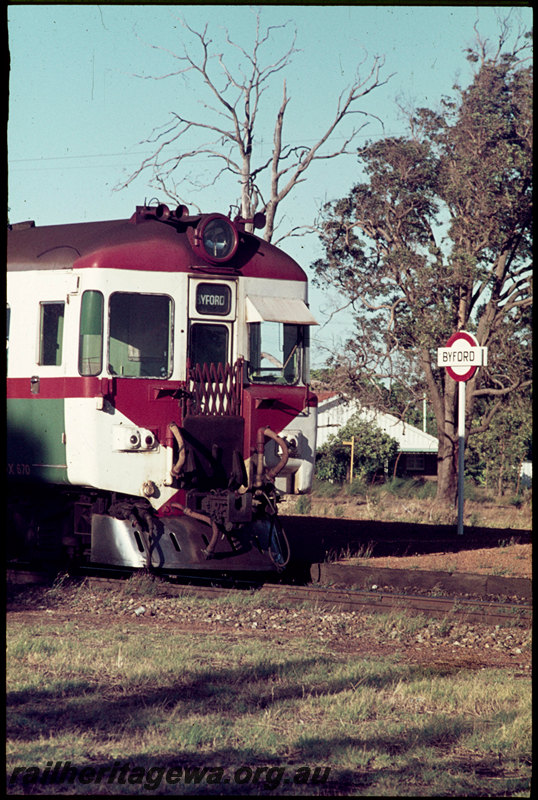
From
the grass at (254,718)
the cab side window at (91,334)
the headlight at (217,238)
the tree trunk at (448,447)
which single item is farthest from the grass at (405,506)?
the grass at (254,718)

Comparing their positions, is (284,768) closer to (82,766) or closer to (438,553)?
(82,766)

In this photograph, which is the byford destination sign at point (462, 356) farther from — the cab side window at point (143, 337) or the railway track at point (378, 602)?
the cab side window at point (143, 337)

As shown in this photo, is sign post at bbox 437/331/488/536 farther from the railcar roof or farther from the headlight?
the headlight

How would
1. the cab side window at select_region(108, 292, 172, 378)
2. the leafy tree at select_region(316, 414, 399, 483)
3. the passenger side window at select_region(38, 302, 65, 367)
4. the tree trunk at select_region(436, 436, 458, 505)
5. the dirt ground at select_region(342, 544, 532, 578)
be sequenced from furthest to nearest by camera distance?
the leafy tree at select_region(316, 414, 399, 483) → the tree trunk at select_region(436, 436, 458, 505) → the dirt ground at select_region(342, 544, 532, 578) → the passenger side window at select_region(38, 302, 65, 367) → the cab side window at select_region(108, 292, 172, 378)

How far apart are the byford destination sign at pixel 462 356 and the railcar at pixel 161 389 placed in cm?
466

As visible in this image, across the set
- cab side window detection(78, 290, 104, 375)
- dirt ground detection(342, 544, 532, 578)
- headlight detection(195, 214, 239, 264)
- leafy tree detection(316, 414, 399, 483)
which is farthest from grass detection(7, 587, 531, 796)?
leafy tree detection(316, 414, 399, 483)

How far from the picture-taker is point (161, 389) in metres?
10.5

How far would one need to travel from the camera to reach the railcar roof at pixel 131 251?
1056 centimetres

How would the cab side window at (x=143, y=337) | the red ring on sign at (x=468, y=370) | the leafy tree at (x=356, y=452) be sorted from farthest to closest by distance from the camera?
the leafy tree at (x=356, y=452) → the red ring on sign at (x=468, y=370) → the cab side window at (x=143, y=337)

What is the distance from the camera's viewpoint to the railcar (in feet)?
34.4

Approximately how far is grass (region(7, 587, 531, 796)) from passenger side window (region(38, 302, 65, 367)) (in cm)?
337

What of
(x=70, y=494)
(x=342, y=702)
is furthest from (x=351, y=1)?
(x=70, y=494)

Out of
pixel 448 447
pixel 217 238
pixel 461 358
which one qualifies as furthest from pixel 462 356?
pixel 448 447

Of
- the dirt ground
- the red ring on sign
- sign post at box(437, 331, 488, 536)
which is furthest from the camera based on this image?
the red ring on sign
